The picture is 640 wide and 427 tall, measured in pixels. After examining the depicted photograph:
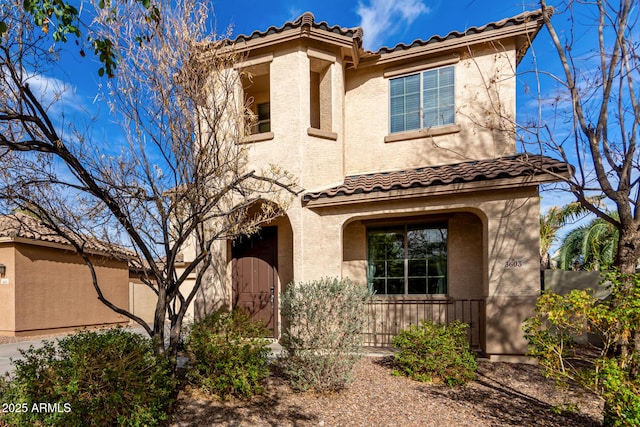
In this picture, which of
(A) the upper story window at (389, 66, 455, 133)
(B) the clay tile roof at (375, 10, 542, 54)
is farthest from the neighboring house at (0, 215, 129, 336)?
(B) the clay tile roof at (375, 10, 542, 54)

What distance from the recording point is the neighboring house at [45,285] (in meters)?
10.9

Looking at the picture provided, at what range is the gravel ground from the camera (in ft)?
14.9

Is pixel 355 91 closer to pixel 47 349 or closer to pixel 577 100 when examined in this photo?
pixel 577 100

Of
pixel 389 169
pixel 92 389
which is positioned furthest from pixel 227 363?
pixel 389 169

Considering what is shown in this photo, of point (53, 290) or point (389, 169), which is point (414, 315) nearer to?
point (389, 169)

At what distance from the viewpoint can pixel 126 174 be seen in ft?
16.9

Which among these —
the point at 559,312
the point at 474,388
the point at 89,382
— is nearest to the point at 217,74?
the point at 89,382

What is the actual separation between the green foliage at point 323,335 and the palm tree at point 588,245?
1159 cm

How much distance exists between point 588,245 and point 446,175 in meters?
11.5

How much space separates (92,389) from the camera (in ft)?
13.0

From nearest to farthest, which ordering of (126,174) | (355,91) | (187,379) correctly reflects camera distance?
(126,174) < (187,379) < (355,91)

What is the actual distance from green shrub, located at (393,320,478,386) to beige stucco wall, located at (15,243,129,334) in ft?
37.5

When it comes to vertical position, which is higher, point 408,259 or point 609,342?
point 408,259

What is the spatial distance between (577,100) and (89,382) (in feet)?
22.8
